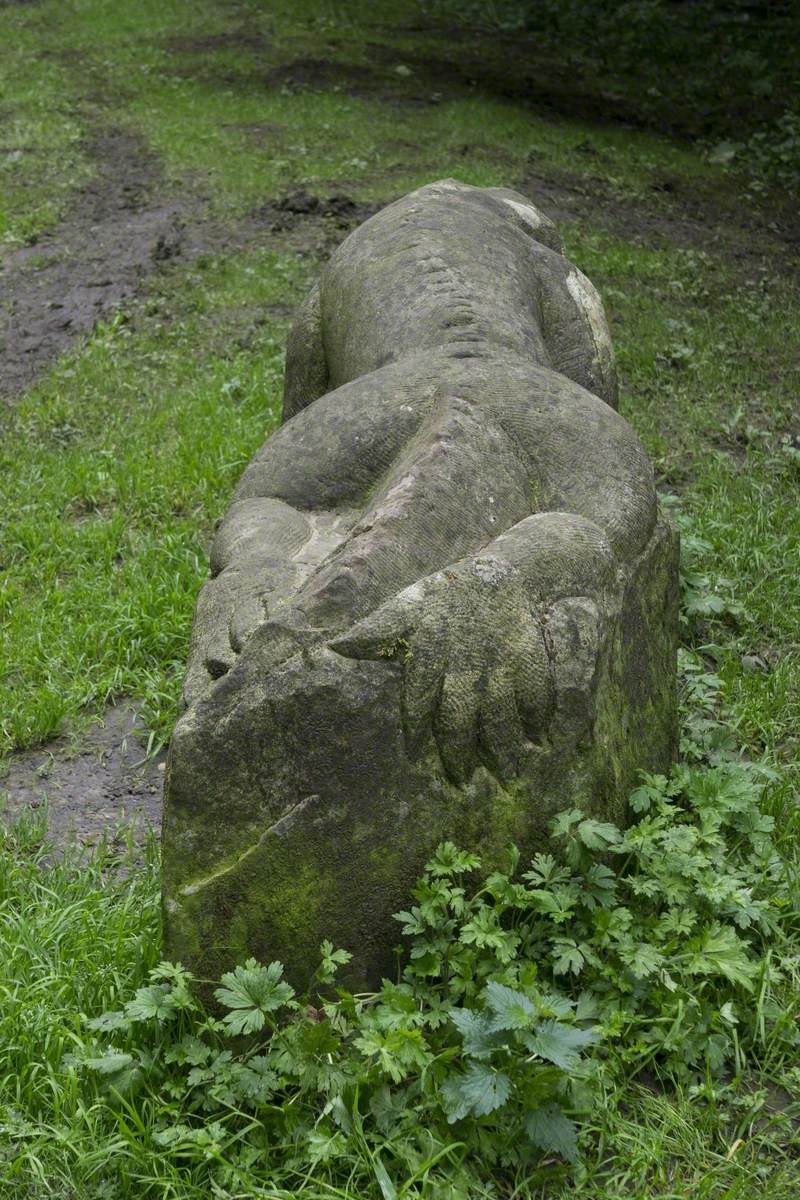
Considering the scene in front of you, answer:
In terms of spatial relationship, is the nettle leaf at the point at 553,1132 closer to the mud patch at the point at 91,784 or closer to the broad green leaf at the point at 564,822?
the broad green leaf at the point at 564,822

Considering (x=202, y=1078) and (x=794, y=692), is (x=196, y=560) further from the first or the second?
(x=202, y=1078)

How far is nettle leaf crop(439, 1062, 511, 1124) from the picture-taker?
254 centimetres

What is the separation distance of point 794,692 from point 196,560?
7.47 ft

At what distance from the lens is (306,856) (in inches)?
111

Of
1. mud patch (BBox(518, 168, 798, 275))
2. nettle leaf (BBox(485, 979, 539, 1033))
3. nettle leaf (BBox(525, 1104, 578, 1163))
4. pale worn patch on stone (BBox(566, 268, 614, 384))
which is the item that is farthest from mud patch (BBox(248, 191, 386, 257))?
nettle leaf (BBox(525, 1104, 578, 1163))

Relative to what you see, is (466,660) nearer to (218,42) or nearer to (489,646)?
(489,646)

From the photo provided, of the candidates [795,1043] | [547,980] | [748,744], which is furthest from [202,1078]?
[748,744]

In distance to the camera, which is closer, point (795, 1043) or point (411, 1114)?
point (411, 1114)

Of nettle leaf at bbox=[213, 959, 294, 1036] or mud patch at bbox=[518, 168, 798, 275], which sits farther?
mud patch at bbox=[518, 168, 798, 275]

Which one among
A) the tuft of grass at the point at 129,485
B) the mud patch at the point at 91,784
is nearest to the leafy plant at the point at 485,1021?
the mud patch at the point at 91,784

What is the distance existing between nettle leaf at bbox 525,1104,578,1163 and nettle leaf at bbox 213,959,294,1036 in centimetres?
55

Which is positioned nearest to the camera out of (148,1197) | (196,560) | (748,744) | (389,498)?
(148,1197)

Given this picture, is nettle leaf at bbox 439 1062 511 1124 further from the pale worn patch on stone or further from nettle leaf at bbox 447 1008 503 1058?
the pale worn patch on stone

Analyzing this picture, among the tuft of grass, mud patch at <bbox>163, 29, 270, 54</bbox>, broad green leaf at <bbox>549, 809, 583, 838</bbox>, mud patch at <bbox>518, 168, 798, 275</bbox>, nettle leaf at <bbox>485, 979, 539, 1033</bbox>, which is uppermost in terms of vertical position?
broad green leaf at <bbox>549, 809, 583, 838</bbox>
